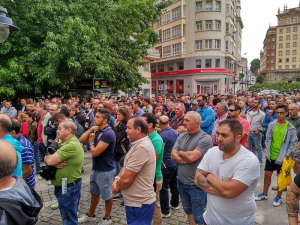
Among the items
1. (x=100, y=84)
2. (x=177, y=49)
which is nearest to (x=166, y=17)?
(x=177, y=49)

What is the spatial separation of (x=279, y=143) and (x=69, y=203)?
13.7ft

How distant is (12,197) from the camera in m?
1.90

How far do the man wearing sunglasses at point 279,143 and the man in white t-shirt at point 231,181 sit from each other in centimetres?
273

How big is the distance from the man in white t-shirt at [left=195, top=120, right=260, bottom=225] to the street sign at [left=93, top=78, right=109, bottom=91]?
13248 mm

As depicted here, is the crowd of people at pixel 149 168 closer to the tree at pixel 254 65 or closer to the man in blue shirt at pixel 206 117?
the man in blue shirt at pixel 206 117

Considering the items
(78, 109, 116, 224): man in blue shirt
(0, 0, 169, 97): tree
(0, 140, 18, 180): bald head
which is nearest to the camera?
(0, 140, 18, 180): bald head

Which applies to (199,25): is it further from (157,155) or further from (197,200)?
(197,200)

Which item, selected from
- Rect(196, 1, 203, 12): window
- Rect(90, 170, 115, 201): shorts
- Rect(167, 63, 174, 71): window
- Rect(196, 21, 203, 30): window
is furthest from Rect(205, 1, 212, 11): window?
Rect(90, 170, 115, 201): shorts

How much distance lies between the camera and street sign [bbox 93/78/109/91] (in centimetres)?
1522

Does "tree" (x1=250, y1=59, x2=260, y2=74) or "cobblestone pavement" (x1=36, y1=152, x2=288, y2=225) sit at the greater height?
"tree" (x1=250, y1=59, x2=260, y2=74)

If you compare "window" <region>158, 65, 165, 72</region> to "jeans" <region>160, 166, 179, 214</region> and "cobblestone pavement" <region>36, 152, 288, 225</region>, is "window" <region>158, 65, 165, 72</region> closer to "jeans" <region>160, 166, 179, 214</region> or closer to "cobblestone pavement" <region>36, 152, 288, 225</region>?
"cobblestone pavement" <region>36, 152, 288, 225</region>

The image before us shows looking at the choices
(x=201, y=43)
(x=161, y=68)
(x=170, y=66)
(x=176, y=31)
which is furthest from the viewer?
(x=161, y=68)

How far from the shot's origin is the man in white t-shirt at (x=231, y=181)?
250 cm

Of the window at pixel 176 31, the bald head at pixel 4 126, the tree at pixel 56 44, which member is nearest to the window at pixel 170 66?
the window at pixel 176 31
